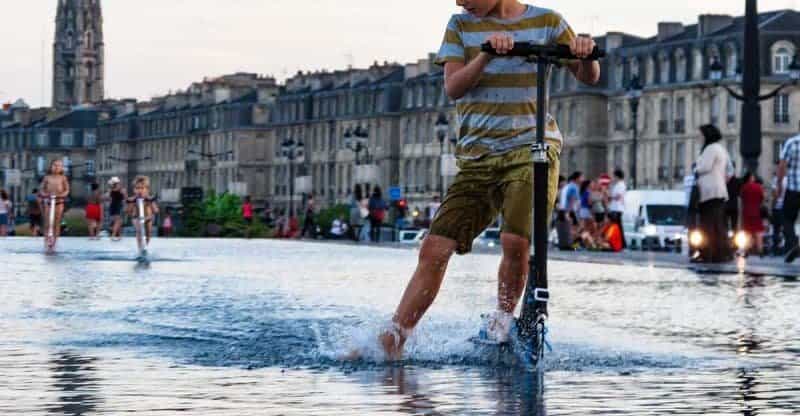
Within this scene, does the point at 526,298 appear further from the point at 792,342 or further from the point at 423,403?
the point at 792,342

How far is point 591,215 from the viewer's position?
38.7 m

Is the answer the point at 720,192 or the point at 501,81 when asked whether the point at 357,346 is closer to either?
the point at 501,81

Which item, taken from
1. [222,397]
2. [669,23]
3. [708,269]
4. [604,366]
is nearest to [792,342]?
[604,366]

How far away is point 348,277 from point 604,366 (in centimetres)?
1160

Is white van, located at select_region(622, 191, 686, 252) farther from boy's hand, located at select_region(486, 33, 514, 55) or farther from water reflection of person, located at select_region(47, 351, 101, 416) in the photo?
boy's hand, located at select_region(486, 33, 514, 55)

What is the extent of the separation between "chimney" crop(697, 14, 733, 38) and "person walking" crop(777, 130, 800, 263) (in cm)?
8595

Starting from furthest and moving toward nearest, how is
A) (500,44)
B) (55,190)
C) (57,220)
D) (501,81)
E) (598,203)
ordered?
(598,203)
(55,190)
(57,220)
(501,81)
(500,44)

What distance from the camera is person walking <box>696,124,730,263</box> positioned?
26.1 metres

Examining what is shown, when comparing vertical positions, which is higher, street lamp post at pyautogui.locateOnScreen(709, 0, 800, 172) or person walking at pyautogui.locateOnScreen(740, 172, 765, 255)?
street lamp post at pyautogui.locateOnScreen(709, 0, 800, 172)

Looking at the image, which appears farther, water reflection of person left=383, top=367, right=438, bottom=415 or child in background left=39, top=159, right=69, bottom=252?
child in background left=39, top=159, right=69, bottom=252

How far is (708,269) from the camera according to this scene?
81.3 feet

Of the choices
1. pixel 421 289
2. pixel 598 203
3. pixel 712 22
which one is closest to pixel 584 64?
pixel 421 289

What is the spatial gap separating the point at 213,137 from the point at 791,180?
158 m

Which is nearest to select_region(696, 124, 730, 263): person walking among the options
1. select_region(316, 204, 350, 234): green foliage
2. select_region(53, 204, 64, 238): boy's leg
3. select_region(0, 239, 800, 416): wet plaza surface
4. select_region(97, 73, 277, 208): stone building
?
select_region(0, 239, 800, 416): wet plaza surface
